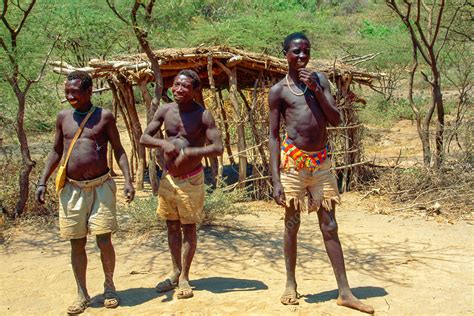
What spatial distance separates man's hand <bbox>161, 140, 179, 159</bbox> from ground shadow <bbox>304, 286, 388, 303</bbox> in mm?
1365

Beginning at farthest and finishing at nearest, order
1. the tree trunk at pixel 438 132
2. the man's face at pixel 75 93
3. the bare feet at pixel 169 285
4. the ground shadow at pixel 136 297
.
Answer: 1. the tree trunk at pixel 438 132
2. the bare feet at pixel 169 285
3. the ground shadow at pixel 136 297
4. the man's face at pixel 75 93

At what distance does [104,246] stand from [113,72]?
5029 mm

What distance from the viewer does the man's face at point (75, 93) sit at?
3559 mm

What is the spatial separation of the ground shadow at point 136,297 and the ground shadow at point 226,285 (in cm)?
29

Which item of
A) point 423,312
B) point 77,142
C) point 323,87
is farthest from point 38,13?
point 423,312

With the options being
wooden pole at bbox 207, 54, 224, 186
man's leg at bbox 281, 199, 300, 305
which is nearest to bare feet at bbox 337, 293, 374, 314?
man's leg at bbox 281, 199, 300, 305

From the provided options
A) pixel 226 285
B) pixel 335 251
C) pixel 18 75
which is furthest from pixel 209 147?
pixel 18 75

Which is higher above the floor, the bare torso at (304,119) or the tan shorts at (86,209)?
the bare torso at (304,119)

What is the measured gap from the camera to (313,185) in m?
3.58

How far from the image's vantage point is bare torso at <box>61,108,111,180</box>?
3.59m

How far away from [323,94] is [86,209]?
5.75ft

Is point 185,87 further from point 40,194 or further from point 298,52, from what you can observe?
point 40,194

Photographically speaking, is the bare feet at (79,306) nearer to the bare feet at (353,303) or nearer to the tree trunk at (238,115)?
the bare feet at (353,303)

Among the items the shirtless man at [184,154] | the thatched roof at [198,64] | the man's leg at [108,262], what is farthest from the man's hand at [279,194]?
the thatched roof at [198,64]
